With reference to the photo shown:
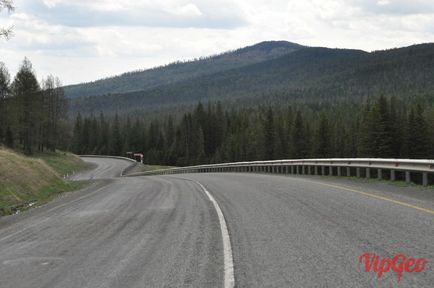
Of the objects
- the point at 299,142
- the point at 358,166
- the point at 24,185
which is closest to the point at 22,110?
the point at 299,142

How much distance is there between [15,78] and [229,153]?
55.6 metres

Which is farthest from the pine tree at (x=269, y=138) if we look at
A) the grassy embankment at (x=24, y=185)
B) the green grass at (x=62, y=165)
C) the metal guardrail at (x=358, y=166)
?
the grassy embankment at (x=24, y=185)

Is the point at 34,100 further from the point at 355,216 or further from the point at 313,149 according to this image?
the point at 355,216

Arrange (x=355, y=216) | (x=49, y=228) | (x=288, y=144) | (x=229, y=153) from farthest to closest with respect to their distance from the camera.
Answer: (x=229, y=153), (x=288, y=144), (x=49, y=228), (x=355, y=216)

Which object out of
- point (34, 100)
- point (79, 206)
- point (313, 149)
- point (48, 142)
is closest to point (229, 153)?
point (313, 149)

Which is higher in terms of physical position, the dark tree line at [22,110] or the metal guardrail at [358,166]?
the dark tree line at [22,110]

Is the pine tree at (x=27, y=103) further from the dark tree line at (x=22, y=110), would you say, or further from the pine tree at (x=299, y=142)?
the pine tree at (x=299, y=142)

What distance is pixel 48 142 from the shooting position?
85562 mm

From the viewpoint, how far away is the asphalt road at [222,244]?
607cm

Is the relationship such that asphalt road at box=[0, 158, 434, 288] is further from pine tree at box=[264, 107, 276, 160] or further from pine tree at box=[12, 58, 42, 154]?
pine tree at box=[264, 107, 276, 160]
